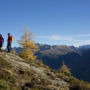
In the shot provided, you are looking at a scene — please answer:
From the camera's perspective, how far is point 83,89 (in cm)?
1097

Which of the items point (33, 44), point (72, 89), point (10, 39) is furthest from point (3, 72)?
point (33, 44)

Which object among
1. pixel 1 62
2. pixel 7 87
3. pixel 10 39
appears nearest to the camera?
pixel 7 87

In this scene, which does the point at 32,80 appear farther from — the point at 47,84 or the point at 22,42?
the point at 22,42

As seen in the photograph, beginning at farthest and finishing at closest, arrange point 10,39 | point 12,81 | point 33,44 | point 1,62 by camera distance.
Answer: point 33,44
point 10,39
point 1,62
point 12,81

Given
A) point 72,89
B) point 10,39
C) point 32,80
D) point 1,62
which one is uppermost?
point 10,39

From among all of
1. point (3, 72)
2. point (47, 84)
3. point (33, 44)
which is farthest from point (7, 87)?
point (33, 44)

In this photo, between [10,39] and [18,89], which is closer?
[18,89]

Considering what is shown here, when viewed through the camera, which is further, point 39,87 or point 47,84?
point 47,84

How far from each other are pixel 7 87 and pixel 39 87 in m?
2.20

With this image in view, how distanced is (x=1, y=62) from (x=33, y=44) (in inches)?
1292

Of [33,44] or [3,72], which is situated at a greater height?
[33,44]

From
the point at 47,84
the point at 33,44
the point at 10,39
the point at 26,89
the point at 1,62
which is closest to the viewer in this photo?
the point at 26,89

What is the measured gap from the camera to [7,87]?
8586 millimetres

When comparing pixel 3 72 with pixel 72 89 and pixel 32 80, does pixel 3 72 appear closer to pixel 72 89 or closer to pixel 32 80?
pixel 32 80
